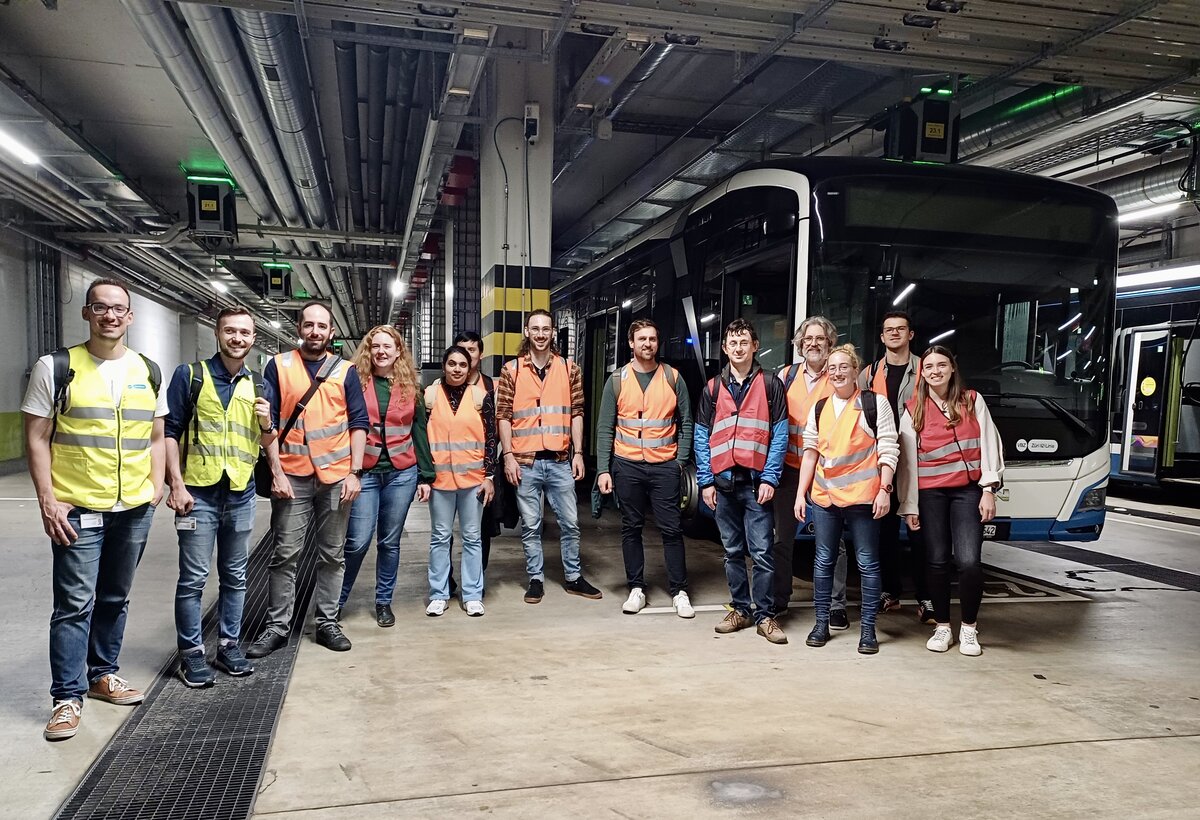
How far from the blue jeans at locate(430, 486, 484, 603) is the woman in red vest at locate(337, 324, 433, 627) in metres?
0.23

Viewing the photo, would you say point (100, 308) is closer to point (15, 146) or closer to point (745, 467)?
point (745, 467)

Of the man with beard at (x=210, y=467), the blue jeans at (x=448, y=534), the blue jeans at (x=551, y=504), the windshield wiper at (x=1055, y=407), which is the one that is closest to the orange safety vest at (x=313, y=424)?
the man with beard at (x=210, y=467)

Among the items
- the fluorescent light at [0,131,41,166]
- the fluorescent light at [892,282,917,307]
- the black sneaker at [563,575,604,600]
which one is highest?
the fluorescent light at [0,131,41,166]

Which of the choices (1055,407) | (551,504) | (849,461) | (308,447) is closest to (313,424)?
(308,447)

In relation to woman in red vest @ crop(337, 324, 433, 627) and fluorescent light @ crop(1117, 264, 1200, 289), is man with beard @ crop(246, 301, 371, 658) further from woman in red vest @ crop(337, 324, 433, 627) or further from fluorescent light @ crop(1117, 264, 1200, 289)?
fluorescent light @ crop(1117, 264, 1200, 289)

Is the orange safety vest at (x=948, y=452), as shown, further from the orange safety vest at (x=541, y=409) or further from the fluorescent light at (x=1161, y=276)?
the fluorescent light at (x=1161, y=276)

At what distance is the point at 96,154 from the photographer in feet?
34.1

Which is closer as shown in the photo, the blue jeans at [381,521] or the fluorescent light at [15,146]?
the blue jeans at [381,521]

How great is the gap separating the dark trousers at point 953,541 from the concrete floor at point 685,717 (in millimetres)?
305

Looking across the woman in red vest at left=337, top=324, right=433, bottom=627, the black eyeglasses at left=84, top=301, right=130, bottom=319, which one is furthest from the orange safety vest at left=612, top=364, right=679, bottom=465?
the black eyeglasses at left=84, top=301, right=130, bottom=319

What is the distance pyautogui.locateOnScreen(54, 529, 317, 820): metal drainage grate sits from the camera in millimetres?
2607

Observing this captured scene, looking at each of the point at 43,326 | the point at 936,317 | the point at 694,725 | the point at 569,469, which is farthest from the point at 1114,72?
the point at 43,326

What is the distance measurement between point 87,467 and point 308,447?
3.41 feet

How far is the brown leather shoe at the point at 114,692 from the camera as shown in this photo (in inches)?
134
